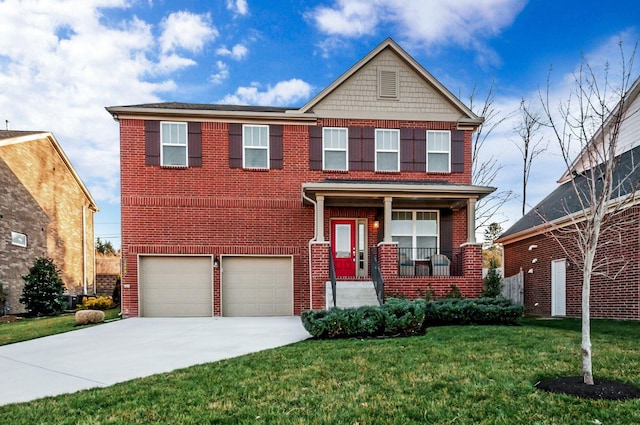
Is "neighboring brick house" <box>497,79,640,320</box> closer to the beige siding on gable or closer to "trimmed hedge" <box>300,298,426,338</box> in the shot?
"trimmed hedge" <box>300,298,426,338</box>

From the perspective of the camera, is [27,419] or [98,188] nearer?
[27,419]

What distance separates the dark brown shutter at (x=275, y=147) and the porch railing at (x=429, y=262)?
194 inches

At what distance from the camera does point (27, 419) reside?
13.2 ft

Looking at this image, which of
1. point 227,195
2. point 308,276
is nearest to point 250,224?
point 227,195

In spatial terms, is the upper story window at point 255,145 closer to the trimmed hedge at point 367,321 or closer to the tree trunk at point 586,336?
the trimmed hedge at point 367,321

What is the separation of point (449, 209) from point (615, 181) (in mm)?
4676

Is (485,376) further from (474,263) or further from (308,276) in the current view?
(308,276)

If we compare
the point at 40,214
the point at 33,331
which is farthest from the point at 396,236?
the point at 40,214

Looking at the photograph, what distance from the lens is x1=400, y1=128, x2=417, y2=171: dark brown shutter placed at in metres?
13.6

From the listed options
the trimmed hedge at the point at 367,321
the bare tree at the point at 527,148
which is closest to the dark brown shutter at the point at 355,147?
the trimmed hedge at the point at 367,321

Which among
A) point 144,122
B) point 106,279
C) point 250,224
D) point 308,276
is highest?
point 144,122

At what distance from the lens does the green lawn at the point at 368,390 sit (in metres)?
3.89

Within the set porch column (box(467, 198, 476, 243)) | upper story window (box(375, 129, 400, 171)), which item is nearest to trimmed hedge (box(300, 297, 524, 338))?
porch column (box(467, 198, 476, 243))

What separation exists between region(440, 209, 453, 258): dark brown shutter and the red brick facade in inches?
127
